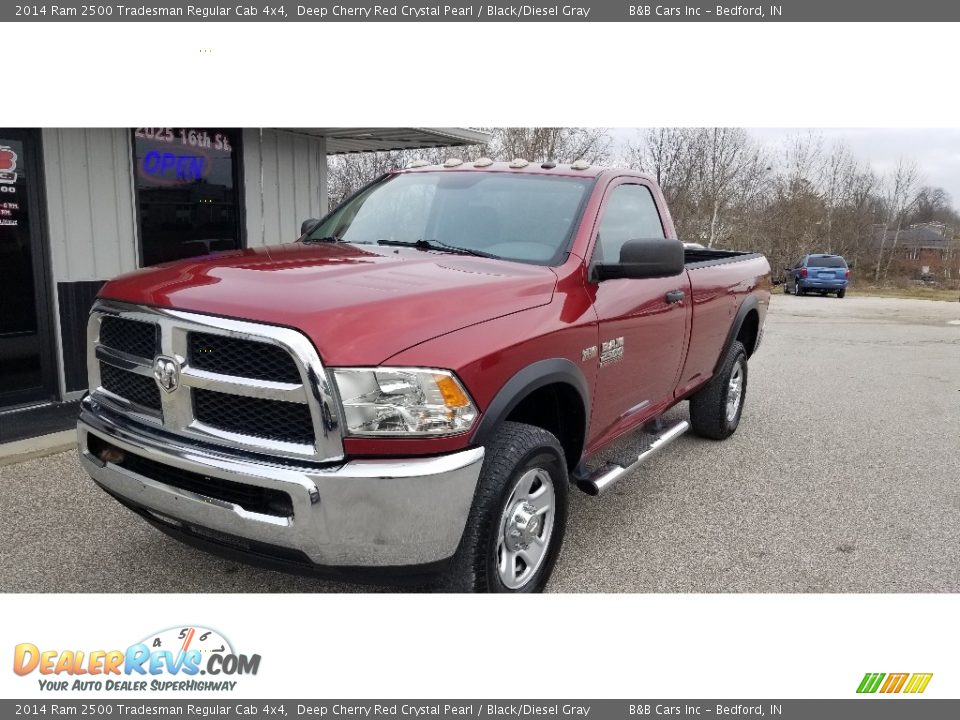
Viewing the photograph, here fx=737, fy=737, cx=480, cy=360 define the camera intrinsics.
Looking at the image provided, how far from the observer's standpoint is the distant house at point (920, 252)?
144ft

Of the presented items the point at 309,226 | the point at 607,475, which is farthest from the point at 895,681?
the point at 309,226

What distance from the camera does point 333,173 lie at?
25.3m

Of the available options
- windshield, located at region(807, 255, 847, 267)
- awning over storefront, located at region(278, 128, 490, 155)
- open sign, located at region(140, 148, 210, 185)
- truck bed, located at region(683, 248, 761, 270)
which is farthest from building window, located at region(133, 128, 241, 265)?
windshield, located at region(807, 255, 847, 267)

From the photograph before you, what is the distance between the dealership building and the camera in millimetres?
6215

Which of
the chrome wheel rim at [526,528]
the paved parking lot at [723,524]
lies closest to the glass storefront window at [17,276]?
the paved parking lot at [723,524]

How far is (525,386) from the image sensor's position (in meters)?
2.92

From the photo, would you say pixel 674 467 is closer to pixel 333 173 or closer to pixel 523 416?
pixel 523 416

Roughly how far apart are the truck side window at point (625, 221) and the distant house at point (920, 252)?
46.3m

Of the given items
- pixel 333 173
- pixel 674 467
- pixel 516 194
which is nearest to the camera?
pixel 516 194

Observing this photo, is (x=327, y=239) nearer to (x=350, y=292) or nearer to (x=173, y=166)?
(x=350, y=292)

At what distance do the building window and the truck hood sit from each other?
449 centimetres

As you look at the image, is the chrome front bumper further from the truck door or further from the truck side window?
the truck side window

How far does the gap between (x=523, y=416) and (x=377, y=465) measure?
40.9 inches

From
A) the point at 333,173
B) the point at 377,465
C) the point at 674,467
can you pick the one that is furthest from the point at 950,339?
the point at 333,173
